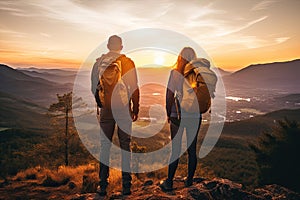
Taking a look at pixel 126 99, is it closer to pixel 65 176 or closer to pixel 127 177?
pixel 127 177

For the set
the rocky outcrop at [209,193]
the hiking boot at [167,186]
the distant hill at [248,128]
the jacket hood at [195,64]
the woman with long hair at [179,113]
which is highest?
the jacket hood at [195,64]

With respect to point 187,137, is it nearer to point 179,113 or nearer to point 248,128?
point 179,113

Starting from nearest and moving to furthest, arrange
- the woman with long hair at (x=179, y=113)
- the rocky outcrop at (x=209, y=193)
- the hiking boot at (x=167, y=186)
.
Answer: the rocky outcrop at (x=209, y=193), the woman with long hair at (x=179, y=113), the hiking boot at (x=167, y=186)

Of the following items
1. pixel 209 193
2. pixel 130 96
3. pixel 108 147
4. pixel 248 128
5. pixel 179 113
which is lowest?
pixel 248 128

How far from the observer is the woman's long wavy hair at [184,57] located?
14.4ft

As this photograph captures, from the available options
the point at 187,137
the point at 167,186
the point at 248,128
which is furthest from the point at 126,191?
the point at 248,128

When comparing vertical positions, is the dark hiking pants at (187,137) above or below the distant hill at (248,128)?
above

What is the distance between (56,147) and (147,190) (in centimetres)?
978

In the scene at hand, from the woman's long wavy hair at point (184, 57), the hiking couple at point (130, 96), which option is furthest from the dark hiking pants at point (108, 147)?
the woman's long wavy hair at point (184, 57)

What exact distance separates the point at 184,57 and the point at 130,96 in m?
1.17

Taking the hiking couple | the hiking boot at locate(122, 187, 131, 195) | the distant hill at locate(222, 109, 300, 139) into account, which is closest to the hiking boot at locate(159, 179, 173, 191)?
the hiking couple

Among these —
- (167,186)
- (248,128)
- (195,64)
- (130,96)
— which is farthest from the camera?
(248,128)

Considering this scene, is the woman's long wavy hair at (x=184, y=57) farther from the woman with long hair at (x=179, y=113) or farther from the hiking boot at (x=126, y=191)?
the hiking boot at (x=126, y=191)

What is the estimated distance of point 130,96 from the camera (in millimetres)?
4406
